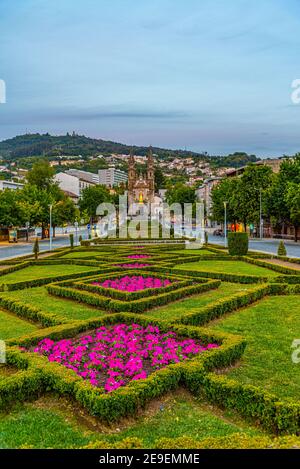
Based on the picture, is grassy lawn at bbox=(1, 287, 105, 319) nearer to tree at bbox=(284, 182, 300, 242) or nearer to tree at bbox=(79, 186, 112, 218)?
tree at bbox=(284, 182, 300, 242)

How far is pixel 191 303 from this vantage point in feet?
51.0

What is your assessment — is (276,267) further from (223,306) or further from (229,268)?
(223,306)

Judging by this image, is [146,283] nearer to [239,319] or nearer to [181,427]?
[239,319]

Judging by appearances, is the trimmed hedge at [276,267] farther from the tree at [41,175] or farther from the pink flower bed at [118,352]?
the tree at [41,175]

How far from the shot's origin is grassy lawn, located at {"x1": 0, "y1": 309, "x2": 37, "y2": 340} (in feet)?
38.8

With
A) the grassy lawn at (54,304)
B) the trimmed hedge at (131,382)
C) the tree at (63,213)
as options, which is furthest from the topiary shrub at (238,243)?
the tree at (63,213)

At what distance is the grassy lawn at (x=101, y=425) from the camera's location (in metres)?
6.24

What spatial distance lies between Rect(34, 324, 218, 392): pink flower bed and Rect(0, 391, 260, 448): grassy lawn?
A: 750 mm

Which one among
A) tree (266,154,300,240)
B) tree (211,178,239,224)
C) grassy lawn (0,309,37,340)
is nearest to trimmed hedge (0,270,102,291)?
grassy lawn (0,309,37,340)

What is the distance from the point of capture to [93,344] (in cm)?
1053

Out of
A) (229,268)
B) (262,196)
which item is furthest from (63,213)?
(229,268)
